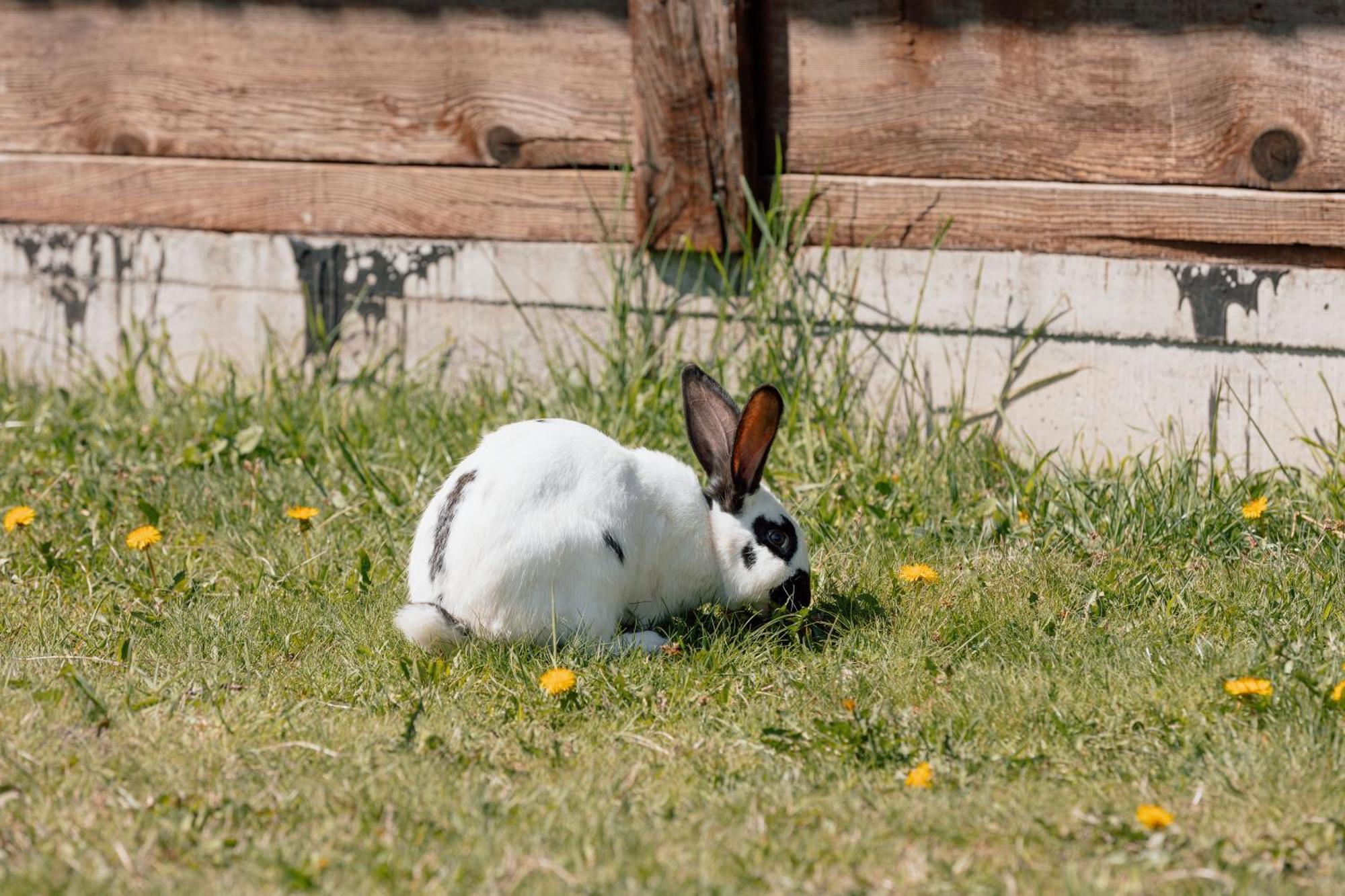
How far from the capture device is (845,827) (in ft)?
8.50

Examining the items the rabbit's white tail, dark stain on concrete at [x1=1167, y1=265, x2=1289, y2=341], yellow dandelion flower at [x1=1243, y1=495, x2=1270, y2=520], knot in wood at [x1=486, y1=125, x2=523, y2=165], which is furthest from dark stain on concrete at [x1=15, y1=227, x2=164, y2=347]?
yellow dandelion flower at [x1=1243, y1=495, x2=1270, y2=520]

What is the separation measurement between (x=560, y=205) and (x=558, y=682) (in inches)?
108

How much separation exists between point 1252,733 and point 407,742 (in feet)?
5.41

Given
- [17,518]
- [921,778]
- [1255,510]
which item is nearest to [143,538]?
[17,518]

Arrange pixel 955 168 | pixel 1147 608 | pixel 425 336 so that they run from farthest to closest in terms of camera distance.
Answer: pixel 425 336, pixel 955 168, pixel 1147 608

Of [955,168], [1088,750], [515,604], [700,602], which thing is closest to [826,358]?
[955,168]

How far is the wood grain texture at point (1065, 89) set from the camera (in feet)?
14.7

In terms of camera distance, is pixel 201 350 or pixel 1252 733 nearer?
pixel 1252 733

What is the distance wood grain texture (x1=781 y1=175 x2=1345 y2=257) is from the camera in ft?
14.9

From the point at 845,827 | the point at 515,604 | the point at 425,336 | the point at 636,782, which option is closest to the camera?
the point at 845,827

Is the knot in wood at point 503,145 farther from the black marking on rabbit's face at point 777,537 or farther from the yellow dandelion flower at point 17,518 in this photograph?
the black marking on rabbit's face at point 777,537

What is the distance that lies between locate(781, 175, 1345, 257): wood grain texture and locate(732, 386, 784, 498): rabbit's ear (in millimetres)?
1555

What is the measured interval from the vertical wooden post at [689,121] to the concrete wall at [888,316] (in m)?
0.30

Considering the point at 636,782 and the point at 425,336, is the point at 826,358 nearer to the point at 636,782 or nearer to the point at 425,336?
the point at 425,336
